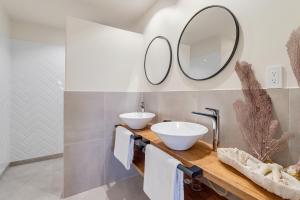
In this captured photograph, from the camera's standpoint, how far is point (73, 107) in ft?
5.77

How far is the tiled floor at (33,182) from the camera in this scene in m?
1.79

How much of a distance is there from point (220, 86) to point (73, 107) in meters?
1.53

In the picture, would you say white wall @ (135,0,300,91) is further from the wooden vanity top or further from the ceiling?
the ceiling

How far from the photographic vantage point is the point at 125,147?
4.99 feet

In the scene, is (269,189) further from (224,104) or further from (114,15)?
(114,15)

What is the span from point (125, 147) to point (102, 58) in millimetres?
1151

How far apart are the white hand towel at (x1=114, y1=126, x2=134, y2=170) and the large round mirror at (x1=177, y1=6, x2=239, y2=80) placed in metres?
0.83

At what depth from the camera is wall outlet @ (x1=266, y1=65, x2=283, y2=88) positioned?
2.83 feet

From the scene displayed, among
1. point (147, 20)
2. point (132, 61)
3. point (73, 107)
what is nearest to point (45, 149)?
point (73, 107)

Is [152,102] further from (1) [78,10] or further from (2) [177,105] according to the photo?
(1) [78,10]

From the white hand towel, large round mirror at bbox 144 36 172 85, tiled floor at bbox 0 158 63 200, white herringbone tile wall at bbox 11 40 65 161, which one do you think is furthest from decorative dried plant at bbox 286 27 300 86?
white herringbone tile wall at bbox 11 40 65 161

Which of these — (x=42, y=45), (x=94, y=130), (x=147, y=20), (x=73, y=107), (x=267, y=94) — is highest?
(x=147, y=20)

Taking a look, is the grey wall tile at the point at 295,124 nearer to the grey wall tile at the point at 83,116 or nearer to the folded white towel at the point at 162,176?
the folded white towel at the point at 162,176

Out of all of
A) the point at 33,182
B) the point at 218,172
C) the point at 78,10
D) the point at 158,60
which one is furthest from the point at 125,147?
the point at 78,10
